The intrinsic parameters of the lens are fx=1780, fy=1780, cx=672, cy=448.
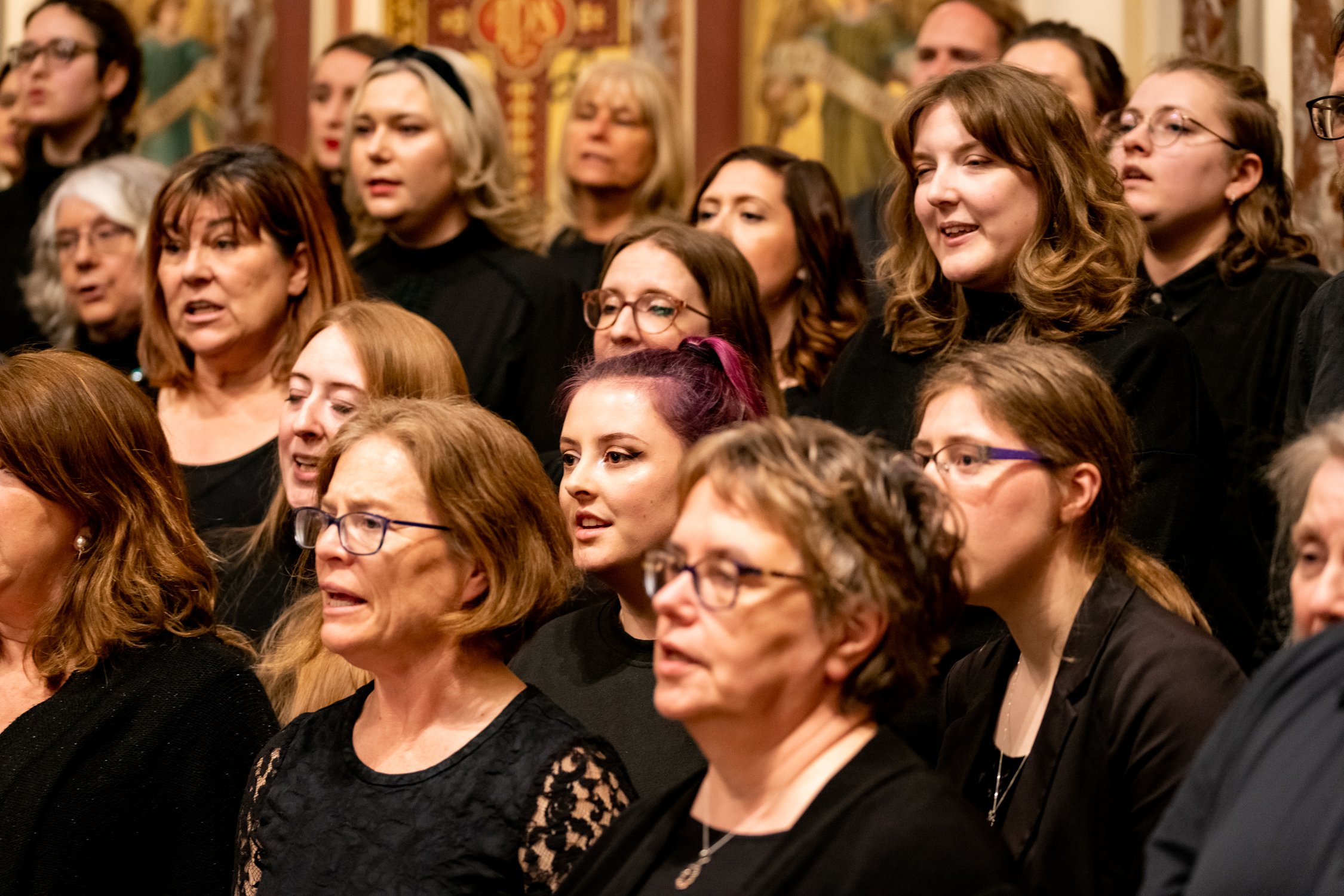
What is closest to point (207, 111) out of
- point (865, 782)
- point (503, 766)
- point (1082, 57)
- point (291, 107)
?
point (291, 107)

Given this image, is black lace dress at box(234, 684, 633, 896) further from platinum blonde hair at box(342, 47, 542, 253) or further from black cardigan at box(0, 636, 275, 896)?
platinum blonde hair at box(342, 47, 542, 253)

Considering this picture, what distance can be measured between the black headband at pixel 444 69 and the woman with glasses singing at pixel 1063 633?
2.51 m

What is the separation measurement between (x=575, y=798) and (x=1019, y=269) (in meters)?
1.50

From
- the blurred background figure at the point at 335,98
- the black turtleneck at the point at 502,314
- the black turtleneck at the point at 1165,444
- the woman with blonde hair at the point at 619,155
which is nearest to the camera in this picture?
the black turtleneck at the point at 1165,444

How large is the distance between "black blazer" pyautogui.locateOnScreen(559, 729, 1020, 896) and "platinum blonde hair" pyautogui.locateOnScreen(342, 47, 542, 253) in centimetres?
296

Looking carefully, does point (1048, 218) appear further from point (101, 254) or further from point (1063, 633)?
point (101, 254)

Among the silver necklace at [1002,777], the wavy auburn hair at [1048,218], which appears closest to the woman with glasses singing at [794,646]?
the silver necklace at [1002,777]

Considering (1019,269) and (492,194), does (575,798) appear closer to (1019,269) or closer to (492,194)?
(1019,269)

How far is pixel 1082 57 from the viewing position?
4.88 m

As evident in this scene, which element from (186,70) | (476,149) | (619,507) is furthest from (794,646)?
(186,70)

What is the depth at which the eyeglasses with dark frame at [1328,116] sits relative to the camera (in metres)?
3.44

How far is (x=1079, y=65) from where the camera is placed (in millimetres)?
4871

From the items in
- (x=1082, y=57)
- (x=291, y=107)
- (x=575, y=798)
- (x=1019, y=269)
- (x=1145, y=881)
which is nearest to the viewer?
(x=1145, y=881)

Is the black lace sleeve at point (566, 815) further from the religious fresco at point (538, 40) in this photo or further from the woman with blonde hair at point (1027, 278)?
the religious fresco at point (538, 40)
